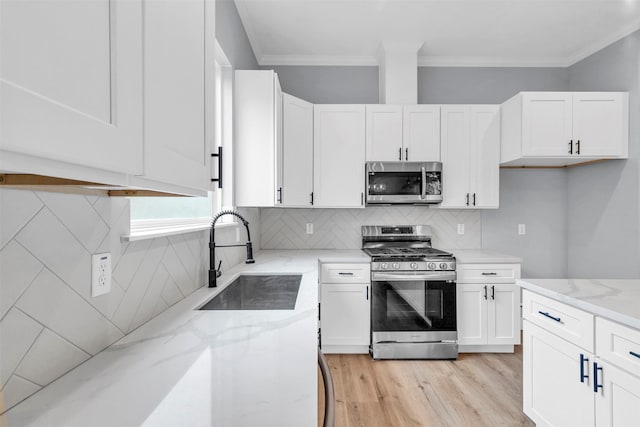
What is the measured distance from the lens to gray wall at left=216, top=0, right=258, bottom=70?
1.94 meters

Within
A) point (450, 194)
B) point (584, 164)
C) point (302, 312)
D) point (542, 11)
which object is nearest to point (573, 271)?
point (584, 164)

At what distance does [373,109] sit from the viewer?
291 centimetres

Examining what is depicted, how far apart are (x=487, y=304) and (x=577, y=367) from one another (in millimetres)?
1285

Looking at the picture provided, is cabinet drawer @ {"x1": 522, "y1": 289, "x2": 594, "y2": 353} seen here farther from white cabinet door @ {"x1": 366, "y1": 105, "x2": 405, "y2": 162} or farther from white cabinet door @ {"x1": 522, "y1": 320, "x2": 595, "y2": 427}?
white cabinet door @ {"x1": 366, "y1": 105, "x2": 405, "y2": 162}

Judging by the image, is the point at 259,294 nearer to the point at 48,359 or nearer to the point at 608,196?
the point at 48,359

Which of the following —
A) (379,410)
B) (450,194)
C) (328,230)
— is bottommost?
(379,410)

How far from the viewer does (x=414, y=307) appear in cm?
262

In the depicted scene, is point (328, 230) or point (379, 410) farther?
point (328, 230)

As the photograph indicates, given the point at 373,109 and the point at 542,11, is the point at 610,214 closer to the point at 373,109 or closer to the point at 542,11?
the point at 542,11

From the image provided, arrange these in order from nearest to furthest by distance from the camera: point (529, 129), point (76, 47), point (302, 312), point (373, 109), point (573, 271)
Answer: point (76, 47)
point (302, 312)
point (529, 129)
point (373, 109)
point (573, 271)

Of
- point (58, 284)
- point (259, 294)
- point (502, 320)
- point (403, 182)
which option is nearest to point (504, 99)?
point (403, 182)

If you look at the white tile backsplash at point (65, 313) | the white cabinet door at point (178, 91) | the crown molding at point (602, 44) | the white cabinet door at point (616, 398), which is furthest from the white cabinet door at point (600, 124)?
the white tile backsplash at point (65, 313)

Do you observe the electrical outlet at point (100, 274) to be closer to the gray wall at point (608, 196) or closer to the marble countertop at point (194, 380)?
the marble countertop at point (194, 380)

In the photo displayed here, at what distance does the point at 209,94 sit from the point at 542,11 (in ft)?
9.65
